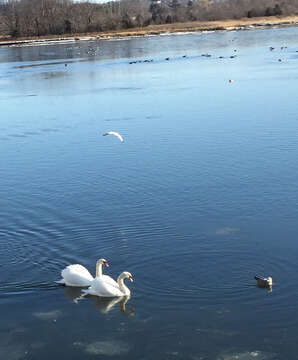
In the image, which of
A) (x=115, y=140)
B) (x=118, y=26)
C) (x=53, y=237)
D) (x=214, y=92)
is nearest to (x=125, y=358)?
(x=53, y=237)

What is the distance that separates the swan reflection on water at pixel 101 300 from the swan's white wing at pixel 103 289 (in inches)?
4.1

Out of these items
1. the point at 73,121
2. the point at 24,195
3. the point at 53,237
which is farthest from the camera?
the point at 73,121

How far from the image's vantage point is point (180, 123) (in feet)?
83.8

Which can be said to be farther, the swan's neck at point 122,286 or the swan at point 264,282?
the swan's neck at point 122,286

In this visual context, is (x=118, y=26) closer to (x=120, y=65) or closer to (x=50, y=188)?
(x=120, y=65)

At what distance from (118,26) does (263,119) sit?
3859 inches

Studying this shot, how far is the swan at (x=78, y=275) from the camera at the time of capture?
40.2ft

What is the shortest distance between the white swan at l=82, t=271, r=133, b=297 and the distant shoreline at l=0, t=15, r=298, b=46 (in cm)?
9517

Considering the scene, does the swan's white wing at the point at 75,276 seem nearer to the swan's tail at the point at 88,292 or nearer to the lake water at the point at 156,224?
the swan's tail at the point at 88,292

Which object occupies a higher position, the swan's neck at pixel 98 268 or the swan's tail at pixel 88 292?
the swan's neck at pixel 98 268

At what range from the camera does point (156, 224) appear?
15102 mm

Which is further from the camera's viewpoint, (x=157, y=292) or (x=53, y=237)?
(x=53, y=237)

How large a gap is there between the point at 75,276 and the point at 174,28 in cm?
10526

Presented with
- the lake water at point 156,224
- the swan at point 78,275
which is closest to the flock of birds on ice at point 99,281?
the swan at point 78,275
